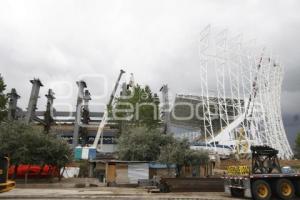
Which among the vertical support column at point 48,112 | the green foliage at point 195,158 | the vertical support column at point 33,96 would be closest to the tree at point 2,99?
the vertical support column at point 33,96

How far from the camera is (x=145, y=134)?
4316 cm

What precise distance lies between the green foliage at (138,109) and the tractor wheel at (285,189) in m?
37.3

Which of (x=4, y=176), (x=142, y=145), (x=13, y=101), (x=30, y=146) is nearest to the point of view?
(x=4, y=176)

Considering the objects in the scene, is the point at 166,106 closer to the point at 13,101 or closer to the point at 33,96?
the point at 33,96

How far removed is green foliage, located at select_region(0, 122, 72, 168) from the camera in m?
35.8

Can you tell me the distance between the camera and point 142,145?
41.8 metres

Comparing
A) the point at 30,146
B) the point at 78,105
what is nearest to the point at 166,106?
the point at 78,105

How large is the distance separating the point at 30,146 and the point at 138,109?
26521mm

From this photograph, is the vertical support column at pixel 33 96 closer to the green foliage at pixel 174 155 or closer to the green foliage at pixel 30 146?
the green foliage at pixel 30 146

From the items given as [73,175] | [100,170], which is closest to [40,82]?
[73,175]

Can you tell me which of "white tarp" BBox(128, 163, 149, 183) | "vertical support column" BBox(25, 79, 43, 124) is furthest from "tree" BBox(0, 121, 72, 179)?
"vertical support column" BBox(25, 79, 43, 124)

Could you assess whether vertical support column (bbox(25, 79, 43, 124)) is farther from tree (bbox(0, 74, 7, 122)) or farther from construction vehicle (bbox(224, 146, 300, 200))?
construction vehicle (bbox(224, 146, 300, 200))

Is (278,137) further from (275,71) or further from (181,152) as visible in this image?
(181,152)

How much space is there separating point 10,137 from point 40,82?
3696cm
